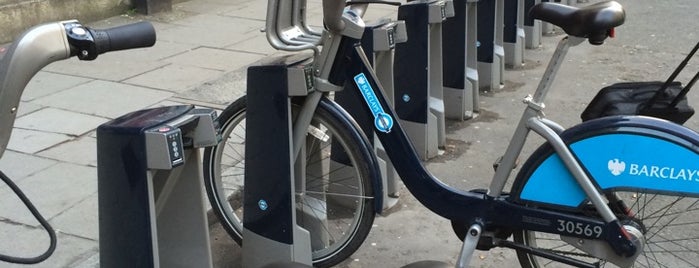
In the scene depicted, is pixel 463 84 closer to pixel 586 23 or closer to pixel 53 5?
pixel 586 23

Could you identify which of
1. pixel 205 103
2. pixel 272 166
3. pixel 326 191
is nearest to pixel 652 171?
pixel 272 166

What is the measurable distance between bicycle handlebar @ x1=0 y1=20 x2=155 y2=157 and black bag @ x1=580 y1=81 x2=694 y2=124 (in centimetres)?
207

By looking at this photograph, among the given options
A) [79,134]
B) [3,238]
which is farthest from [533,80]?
[3,238]

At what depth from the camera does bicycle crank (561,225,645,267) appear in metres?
3.06

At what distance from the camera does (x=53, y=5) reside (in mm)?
7625

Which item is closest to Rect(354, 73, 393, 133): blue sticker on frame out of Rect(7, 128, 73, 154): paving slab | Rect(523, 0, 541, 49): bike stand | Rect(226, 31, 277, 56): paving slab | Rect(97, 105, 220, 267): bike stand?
Rect(97, 105, 220, 267): bike stand

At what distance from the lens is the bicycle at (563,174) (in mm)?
2947

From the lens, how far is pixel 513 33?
24.8 ft

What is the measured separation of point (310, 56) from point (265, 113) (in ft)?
1.09

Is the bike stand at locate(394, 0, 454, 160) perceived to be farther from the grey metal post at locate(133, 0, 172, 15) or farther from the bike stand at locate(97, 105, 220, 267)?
the grey metal post at locate(133, 0, 172, 15)

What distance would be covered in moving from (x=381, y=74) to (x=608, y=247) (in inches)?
70.9

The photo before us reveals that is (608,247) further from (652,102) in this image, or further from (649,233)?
(652,102)

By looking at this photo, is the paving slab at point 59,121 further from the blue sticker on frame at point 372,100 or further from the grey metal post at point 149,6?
the grey metal post at point 149,6

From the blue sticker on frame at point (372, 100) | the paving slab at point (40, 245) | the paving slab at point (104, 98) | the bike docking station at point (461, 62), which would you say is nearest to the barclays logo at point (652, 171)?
the blue sticker on frame at point (372, 100)
